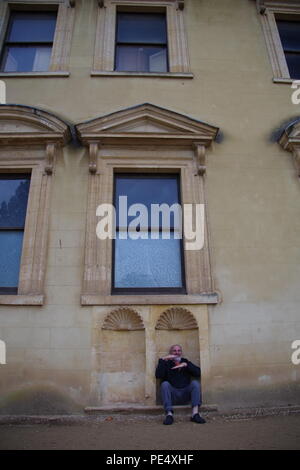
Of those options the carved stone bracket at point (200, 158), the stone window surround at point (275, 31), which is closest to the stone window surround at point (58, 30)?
the carved stone bracket at point (200, 158)

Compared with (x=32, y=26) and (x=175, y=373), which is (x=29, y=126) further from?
(x=175, y=373)

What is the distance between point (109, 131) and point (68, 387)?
172 inches

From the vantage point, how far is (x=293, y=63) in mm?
7625

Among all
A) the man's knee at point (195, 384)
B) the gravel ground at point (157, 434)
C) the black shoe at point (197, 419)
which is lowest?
the gravel ground at point (157, 434)

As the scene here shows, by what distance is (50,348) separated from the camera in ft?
16.1

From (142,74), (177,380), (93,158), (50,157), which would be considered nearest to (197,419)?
(177,380)

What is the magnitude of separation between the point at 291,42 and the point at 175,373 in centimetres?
795

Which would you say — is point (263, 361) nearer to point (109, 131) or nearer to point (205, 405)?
point (205, 405)

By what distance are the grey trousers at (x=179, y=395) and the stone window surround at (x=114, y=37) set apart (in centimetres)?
595

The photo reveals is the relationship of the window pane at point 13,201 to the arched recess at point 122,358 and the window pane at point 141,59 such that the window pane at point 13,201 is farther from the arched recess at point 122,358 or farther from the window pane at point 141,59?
the window pane at point 141,59

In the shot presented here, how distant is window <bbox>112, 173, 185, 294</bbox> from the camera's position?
5.54 meters

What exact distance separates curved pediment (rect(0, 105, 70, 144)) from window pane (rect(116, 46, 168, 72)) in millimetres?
2312

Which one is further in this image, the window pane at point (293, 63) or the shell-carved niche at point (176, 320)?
the window pane at point (293, 63)

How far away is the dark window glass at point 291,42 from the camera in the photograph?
759 cm
